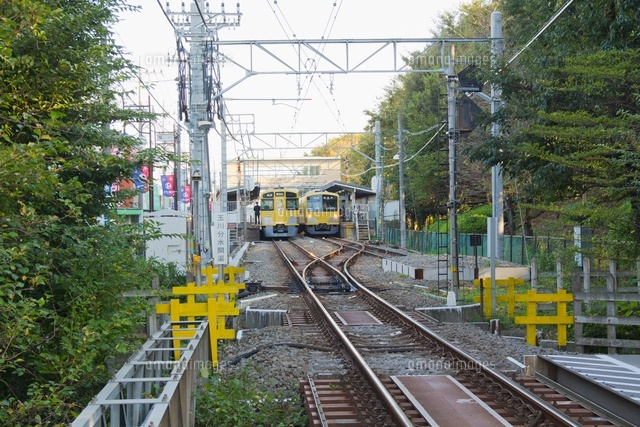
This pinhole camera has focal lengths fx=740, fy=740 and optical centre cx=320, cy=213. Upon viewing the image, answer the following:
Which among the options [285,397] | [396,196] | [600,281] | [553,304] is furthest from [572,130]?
[396,196]

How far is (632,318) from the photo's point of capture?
10312mm

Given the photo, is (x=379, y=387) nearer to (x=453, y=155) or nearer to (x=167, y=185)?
(x=453, y=155)

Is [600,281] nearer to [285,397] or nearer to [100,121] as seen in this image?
[285,397]

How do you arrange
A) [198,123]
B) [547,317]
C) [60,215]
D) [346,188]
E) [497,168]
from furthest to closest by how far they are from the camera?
[346,188] → [497,168] → [198,123] → [547,317] → [60,215]

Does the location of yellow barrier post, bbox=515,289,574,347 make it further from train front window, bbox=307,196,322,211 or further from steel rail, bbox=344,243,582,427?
train front window, bbox=307,196,322,211

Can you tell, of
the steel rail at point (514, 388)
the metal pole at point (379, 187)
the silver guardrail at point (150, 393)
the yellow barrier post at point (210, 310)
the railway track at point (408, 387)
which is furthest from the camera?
the metal pole at point (379, 187)

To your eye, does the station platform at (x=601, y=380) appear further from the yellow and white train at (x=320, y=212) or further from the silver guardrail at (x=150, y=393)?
the yellow and white train at (x=320, y=212)

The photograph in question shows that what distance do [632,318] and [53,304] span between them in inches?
305

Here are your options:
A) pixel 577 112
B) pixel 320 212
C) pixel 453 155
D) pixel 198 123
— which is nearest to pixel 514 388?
pixel 577 112

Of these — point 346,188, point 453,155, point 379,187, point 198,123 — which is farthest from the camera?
point 346,188

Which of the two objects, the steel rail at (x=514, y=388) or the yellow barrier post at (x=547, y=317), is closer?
the steel rail at (x=514, y=388)

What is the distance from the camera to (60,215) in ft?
23.6

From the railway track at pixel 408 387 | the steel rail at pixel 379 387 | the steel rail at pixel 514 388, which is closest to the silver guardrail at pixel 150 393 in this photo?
the railway track at pixel 408 387

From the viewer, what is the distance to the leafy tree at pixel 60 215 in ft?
17.6
